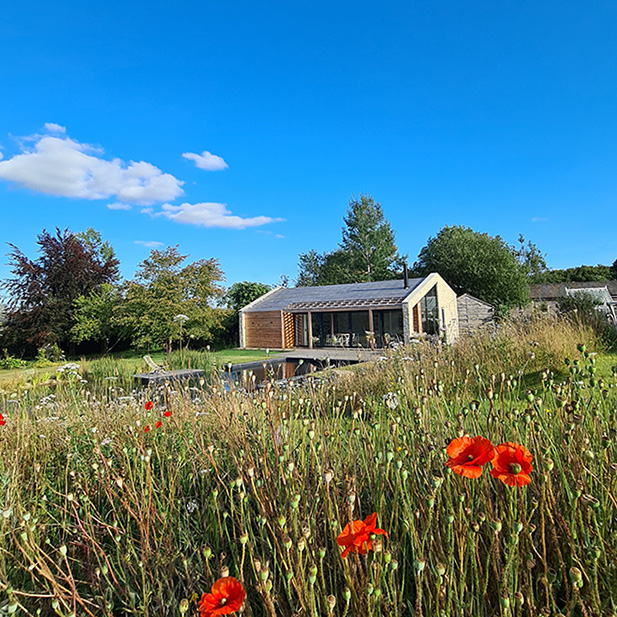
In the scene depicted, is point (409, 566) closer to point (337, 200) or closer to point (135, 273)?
point (135, 273)

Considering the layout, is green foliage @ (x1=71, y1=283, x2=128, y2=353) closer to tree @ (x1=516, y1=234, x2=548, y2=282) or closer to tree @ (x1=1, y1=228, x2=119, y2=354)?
tree @ (x1=1, y1=228, x2=119, y2=354)

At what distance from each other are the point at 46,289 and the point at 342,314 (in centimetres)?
1595

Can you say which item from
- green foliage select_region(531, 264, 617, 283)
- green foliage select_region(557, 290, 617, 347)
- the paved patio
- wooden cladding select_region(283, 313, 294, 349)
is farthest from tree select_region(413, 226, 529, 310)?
green foliage select_region(557, 290, 617, 347)

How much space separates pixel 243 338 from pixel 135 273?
706 cm

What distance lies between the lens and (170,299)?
20.0 m

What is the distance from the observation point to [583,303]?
32.7 feet

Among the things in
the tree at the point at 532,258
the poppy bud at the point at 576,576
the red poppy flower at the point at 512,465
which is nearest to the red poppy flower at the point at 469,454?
the red poppy flower at the point at 512,465

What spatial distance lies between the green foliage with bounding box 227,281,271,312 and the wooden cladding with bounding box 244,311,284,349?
308cm

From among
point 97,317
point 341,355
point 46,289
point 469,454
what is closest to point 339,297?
point 341,355

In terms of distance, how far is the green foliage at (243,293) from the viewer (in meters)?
26.9

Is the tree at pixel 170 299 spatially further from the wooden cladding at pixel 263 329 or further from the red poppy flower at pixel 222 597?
the red poppy flower at pixel 222 597

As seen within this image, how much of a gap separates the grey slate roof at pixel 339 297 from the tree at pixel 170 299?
3.06 meters

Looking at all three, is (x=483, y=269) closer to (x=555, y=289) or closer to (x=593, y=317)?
(x=555, y=289)

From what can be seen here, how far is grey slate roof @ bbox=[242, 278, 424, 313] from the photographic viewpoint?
65.9ft
